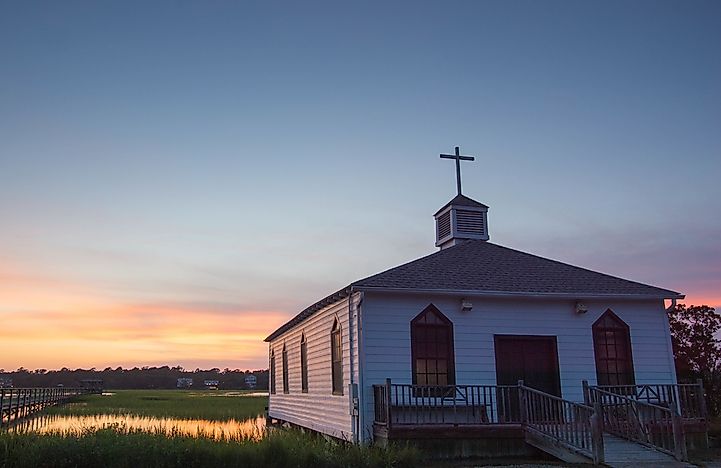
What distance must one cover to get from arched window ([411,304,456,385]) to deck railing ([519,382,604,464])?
1.93 m

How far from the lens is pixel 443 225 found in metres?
22.1

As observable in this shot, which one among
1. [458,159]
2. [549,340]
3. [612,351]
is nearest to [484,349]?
[549,340]

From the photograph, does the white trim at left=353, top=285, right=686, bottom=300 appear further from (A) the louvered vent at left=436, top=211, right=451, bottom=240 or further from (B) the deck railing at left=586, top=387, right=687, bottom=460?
(A) the louvered vent at left=436, top=211, right=451, bottom=240

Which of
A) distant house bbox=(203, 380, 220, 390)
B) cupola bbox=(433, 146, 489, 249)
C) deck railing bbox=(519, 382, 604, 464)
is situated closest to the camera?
deck railing bbox=(519, 382, 604, 464)

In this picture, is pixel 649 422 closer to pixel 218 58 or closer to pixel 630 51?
pixel 630 51

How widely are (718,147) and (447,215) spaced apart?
7.47 meters

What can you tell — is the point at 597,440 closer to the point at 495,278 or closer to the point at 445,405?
the point at 445,405

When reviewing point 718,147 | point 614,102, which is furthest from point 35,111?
point 718,147

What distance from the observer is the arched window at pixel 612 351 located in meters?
17.8

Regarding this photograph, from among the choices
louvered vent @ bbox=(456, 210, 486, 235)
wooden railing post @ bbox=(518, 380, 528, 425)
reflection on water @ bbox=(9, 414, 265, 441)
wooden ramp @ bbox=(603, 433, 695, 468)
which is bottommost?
wooden ramp @ bbox=(603, 433, 695, 468)

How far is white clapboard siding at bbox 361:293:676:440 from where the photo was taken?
1627 centimetres

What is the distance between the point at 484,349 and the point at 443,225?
5.83 meters

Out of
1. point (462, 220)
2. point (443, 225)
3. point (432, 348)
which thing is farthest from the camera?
point (443, 225)

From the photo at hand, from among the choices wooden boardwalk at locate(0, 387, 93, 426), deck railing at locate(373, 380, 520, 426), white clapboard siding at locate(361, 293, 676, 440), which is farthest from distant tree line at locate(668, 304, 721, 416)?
wooden boardwalk at locate(0, 387, 93, 426)
